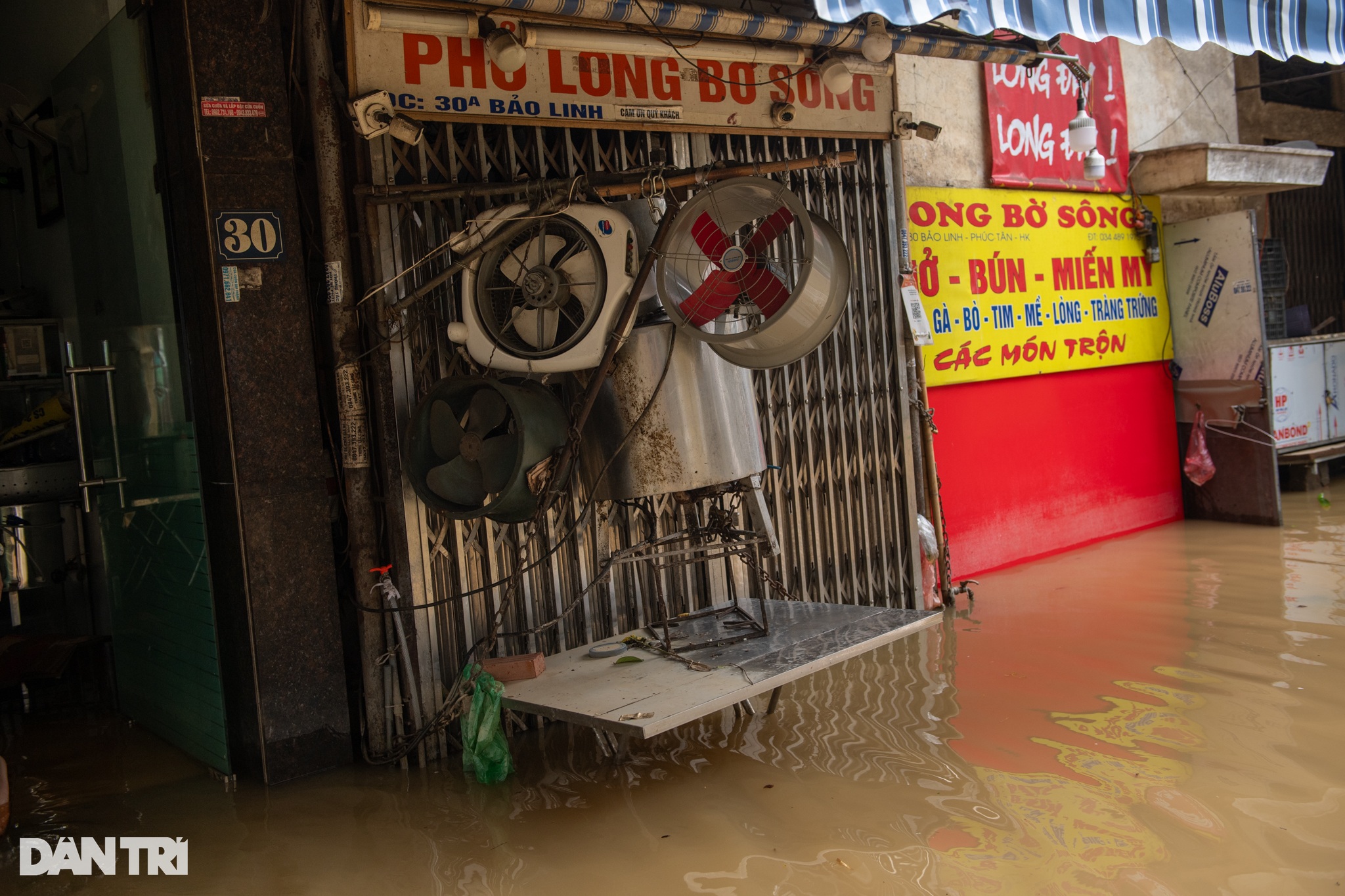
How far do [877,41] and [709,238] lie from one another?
182cm

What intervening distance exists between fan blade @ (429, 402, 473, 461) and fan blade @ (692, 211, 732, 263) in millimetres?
1190

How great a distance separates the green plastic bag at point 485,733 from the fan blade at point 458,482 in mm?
690

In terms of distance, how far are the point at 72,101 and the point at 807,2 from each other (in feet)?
12.9

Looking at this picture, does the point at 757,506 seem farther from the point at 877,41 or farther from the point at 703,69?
the point at 877,41

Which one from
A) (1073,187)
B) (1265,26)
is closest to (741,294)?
(1265,26)

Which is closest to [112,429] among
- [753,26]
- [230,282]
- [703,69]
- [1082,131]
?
[230,282]

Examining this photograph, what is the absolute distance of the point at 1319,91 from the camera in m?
11.3

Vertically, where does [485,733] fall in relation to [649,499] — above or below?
below

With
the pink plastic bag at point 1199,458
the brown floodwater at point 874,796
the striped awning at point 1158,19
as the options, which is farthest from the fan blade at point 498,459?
the pink plastic bag at point 1199,458

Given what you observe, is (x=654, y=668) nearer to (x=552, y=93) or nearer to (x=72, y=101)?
(x=552, y=93)

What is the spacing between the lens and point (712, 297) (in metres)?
3.99

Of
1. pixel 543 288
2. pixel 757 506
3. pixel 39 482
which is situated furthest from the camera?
pixel 39 482

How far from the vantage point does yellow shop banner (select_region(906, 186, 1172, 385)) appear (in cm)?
709

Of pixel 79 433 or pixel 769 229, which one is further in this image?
pixel 79 433
